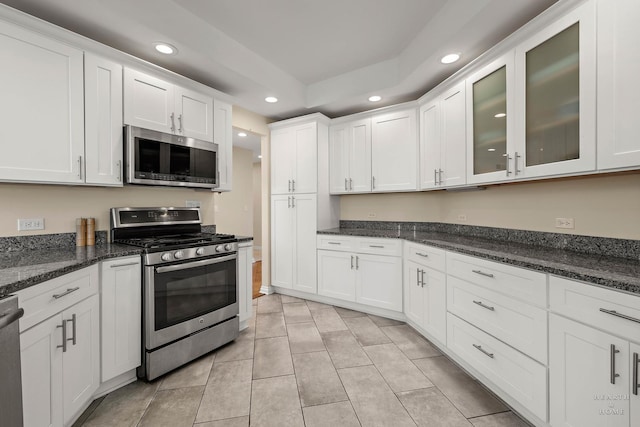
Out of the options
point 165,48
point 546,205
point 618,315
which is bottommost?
point 618,315

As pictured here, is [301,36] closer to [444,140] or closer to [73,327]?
[444,140]

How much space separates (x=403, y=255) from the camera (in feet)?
Answer: 9.78

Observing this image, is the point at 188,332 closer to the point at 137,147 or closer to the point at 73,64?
the point at 137,147

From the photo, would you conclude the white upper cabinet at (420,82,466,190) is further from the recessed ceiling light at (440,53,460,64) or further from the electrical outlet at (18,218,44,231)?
the electrical outlet at (18,218,44,231)

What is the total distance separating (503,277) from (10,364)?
2.51 m

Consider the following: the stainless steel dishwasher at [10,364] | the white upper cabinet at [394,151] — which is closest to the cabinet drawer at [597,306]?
the white upper cabinet at [394,151]

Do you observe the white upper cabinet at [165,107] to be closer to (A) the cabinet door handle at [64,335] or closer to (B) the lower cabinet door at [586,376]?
(A) the cabinet door handle at [64,335]

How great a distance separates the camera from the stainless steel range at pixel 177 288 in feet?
6.51

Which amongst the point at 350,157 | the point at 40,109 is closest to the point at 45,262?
the point at 40,109

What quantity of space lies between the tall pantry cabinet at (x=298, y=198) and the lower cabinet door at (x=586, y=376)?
8.40 feet

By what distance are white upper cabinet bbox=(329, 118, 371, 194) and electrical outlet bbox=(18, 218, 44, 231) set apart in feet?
9.56

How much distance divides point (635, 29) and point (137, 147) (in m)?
3.22

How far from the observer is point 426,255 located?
255cm

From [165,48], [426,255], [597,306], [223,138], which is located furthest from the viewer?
[223,138]
